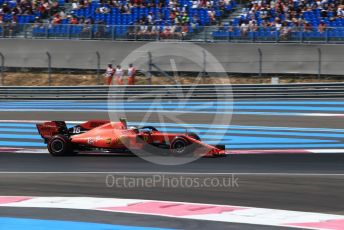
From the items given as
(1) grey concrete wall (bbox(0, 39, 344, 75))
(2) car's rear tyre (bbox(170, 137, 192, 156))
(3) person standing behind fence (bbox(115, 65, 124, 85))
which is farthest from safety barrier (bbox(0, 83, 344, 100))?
(2) car's rear tyre (bbox(170, 137, 192, 156))

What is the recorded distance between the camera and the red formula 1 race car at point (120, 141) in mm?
11578

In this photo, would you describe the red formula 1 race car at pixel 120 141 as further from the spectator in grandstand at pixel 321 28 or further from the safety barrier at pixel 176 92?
the spectator in grandstand at pixel 321 28

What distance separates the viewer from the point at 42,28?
88.6ft

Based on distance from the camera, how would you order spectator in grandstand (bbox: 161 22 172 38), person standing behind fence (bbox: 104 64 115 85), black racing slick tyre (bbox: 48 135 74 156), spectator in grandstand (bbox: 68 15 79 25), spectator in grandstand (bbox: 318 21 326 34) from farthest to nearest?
spectator in grandstand (bbox: 68 15 79 25) → person standing behind fence (bbox: 104 64 115 85) → spectator in grandstand (bbox: 161 22 172 38) → spectator in grandstand (bbox: 318 21 326 34) → black racing slick tyre (bbox: 48 135 74 156)

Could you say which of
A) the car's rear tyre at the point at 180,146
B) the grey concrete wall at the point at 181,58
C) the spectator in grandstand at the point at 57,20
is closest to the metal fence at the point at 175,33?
the grey concrete wall at the point at 181,58

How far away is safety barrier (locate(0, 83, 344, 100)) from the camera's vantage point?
857 inches

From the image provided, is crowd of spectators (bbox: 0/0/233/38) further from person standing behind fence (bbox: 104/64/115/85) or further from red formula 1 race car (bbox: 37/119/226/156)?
red formula 1 race car (bbox: 37/119/226/156)

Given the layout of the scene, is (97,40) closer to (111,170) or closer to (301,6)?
(301,6)

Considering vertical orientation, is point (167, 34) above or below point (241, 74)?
above

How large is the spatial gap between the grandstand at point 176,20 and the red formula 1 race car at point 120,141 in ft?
40.4

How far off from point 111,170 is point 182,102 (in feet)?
38.5

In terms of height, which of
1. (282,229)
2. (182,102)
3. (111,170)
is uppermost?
(282,229)

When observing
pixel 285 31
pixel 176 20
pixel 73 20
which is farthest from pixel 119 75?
pixel 285 31

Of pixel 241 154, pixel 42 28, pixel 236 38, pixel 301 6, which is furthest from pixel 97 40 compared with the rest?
pixel 241 154
